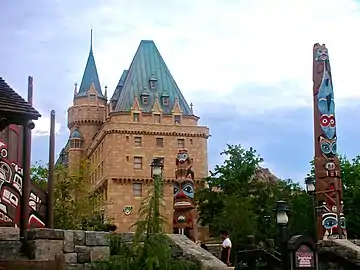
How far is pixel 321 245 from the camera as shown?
60.2 feet

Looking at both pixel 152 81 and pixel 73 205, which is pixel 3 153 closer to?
pixel 73 205

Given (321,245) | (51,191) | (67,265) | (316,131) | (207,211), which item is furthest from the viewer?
(207,211)

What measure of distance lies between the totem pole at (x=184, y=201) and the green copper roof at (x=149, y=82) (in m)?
41.5

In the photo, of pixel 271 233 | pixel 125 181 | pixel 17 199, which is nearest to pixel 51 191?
pixel 17 199

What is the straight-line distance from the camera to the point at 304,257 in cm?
1526

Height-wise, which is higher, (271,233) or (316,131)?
(316,131)

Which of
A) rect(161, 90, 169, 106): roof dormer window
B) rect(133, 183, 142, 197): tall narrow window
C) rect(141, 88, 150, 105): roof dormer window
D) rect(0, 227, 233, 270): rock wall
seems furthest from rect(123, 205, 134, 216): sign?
rect(0, 227, 233, 270): rock wall

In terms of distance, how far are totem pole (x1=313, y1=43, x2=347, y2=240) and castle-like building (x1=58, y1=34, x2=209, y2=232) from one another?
35.6 meters

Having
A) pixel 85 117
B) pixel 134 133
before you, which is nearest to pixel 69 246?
pixel 134 133

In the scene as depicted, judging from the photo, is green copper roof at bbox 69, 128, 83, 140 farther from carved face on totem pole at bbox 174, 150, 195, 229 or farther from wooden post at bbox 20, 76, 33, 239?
wooden post at bbox 20, 76, 33, 239

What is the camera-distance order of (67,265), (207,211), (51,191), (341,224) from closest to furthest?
(67,265) < (51,191) < (341,224) < (207,211)

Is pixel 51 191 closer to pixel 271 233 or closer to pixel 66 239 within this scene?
pixel 66 239

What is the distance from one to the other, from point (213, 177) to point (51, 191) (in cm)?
3215

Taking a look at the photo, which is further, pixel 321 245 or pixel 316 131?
pixel 316 131
